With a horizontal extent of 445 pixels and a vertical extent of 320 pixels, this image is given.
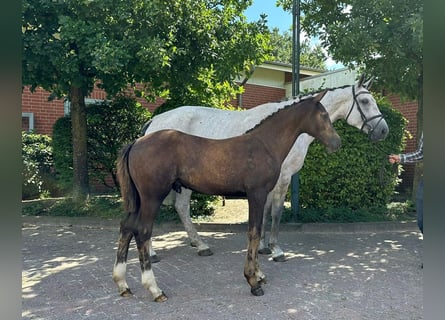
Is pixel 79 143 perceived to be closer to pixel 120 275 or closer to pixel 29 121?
pixel 29 121

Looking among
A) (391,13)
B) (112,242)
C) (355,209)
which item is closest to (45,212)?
(112,242)

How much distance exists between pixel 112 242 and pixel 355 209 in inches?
190

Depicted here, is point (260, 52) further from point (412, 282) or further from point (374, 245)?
point (412, 282)

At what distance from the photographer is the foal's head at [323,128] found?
3.98 meters

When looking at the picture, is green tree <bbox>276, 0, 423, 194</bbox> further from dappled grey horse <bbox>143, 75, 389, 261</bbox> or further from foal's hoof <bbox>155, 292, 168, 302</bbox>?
foal's hoof <bbox>155, 292, 168, 302</bbox>

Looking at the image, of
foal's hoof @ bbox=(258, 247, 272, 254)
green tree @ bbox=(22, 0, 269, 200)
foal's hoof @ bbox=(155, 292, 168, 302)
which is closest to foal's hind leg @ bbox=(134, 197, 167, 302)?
foal's hoof @ bbox=(155, 292, 168, 302)

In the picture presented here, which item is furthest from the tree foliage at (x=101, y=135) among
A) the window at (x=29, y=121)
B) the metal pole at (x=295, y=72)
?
the metal pole at (x=295, y=72)

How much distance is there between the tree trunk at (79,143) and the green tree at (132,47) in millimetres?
20

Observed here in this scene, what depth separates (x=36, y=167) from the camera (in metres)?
9.44

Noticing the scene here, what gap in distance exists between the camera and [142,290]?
3.98m

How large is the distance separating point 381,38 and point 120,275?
5756 mm

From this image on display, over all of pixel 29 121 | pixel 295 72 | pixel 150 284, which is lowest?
pixel 150 284

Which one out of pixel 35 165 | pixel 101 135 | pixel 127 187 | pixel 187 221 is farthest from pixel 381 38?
pixel 35 165

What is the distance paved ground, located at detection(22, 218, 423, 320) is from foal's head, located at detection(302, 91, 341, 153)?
1.58 m
